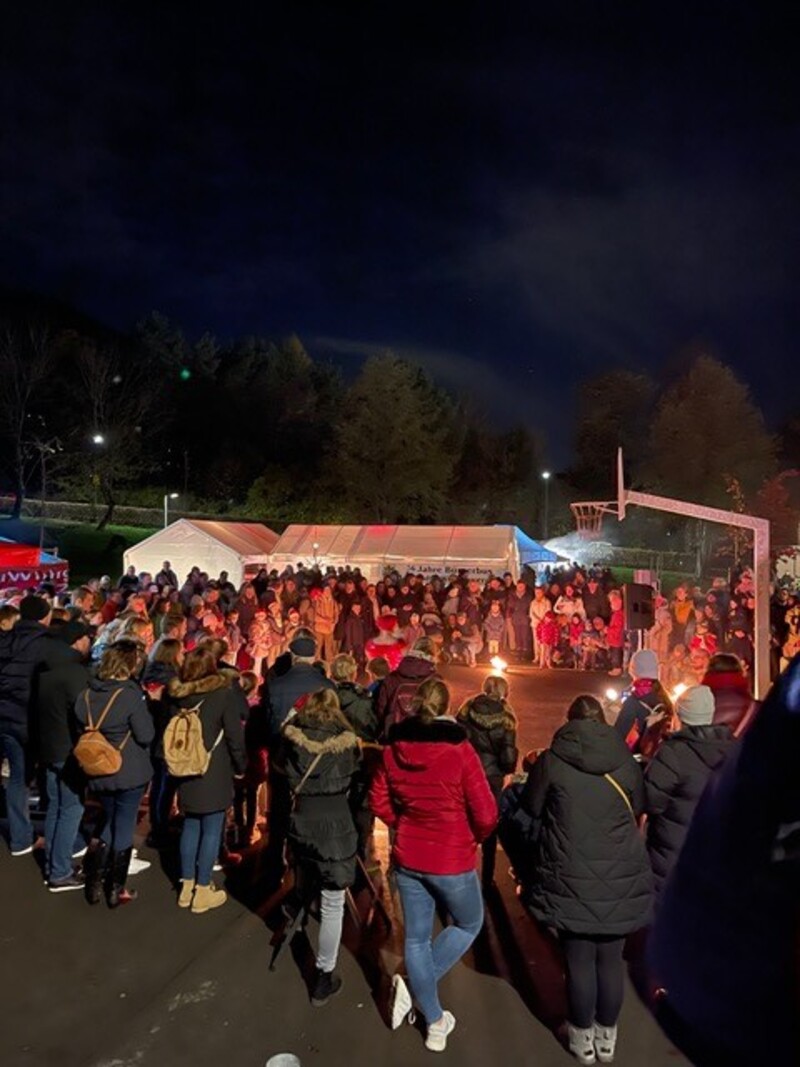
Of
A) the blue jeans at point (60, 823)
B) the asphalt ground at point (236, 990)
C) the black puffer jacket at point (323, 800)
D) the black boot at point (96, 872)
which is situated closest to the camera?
the asphalt ground at point (236, 990)

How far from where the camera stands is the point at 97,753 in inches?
200

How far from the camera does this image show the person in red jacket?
3.82 meters

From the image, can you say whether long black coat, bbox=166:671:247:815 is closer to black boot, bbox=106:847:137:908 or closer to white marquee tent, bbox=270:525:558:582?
black boot, bbox=106:847:137:908

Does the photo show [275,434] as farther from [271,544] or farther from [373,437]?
[271,544]

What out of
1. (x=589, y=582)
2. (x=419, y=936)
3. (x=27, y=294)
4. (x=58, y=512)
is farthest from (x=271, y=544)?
(x=27, y=294)

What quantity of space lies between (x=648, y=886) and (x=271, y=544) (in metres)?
20.3

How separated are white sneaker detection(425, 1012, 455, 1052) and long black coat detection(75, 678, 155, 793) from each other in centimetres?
244

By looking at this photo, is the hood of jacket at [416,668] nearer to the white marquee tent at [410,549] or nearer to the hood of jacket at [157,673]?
the hood of jacket at [157,673]

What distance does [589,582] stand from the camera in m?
16.0

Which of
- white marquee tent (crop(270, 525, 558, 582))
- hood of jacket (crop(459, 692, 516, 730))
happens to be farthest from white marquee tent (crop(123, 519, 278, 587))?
hood of jacket (crop(459, 692, 516, 730))

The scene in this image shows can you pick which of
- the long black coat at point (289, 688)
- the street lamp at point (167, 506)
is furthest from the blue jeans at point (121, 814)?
the street lamp at point (167, 506)

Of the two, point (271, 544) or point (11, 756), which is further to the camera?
point (271, 544)

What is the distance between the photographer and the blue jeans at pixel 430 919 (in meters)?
3.86

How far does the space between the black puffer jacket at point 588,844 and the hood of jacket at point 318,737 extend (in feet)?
3.67
